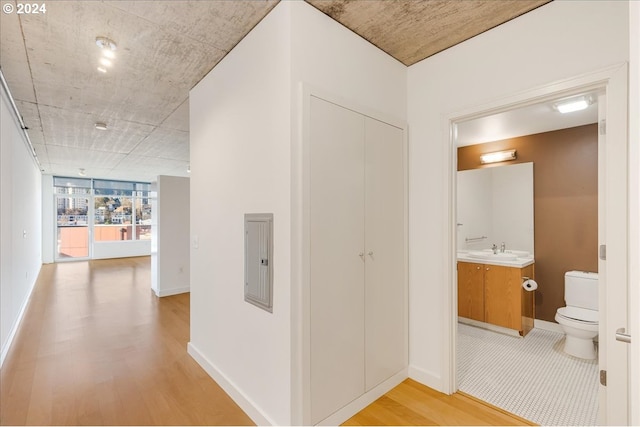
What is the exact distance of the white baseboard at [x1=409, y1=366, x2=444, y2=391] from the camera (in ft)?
7.98

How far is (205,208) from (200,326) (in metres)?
1.14

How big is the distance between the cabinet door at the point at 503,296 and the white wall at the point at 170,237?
4.98 meters

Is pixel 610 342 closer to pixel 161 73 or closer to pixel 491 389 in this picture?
pixel 491 389

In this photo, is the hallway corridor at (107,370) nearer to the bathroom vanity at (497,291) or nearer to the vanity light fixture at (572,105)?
the bathroom vanity at (497,291)

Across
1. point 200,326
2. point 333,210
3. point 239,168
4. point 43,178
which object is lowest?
point 200,326

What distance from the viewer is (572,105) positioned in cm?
302

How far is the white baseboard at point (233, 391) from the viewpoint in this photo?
2048mm

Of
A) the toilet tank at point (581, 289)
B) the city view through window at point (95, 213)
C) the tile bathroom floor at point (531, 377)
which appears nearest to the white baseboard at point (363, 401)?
the tile bathroom floor at point (531, 377)

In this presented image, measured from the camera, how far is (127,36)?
2.25m

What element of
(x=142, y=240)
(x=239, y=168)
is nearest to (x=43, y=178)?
(x=142, y=240)

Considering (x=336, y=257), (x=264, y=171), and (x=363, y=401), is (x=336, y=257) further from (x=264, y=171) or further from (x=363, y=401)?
(x=363, y=401)

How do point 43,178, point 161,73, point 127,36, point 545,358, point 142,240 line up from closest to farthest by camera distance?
1. point 127,36
2. point 161,73
3. point 545,358
4. point 43,178
5. point 142,240

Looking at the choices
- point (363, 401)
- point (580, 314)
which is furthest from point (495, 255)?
point (363, 401)

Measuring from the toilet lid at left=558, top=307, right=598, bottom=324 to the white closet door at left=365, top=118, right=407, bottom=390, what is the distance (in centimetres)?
190
